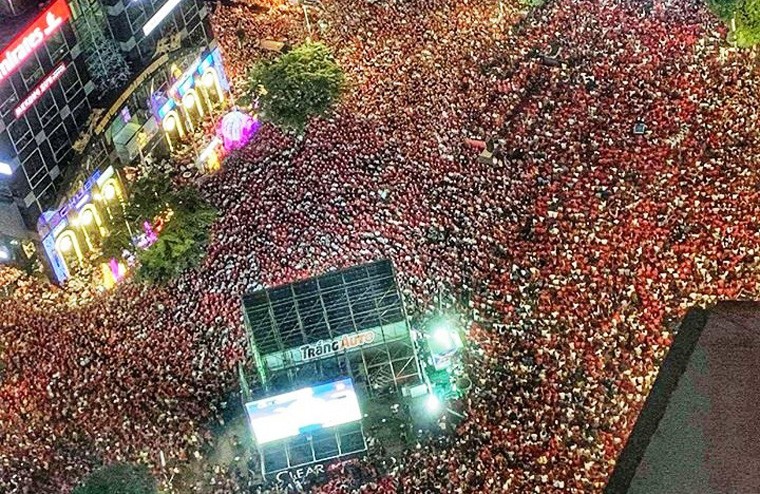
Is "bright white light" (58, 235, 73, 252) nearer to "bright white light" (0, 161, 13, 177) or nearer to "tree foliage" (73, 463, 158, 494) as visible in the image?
"bright white light" (0, 161, 13, 177)

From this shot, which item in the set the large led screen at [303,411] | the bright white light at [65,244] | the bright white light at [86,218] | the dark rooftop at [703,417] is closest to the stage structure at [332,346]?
the large led screen at [303,411]

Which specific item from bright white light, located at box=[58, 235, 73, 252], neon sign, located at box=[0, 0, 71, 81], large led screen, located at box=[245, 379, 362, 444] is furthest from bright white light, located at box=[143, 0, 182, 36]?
large led screen, located at box=[245, 379, 362, 444]

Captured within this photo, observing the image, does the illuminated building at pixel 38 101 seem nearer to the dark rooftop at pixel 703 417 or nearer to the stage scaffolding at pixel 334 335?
the stage scaffolding at pixel 334 335

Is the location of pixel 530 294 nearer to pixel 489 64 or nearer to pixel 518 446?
pixel 518 446

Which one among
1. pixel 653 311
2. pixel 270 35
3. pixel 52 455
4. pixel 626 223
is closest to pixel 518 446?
pixel 653 311

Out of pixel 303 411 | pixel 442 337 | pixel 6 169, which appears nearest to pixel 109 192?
pixel 6 169
